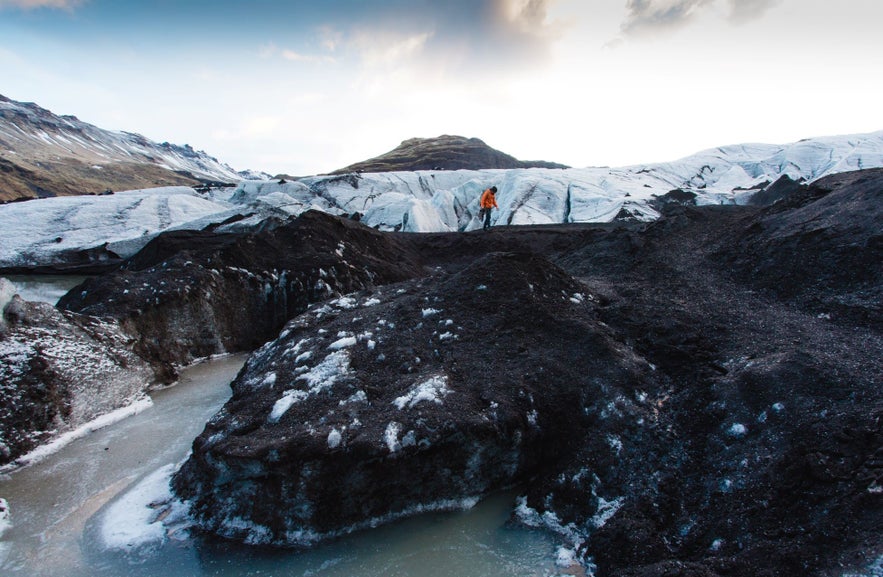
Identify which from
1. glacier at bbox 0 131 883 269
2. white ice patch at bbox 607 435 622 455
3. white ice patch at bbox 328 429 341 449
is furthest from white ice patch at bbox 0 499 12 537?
glacier at bbox 0 131 883 269

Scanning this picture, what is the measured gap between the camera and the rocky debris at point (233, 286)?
825 cm

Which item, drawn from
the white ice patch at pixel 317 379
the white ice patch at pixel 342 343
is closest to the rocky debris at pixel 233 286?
the white ice patch at pixel 342 343

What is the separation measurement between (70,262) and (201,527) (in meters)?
18.5

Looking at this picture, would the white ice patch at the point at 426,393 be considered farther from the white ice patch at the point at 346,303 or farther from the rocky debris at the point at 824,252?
the rocky debris at the point at 824,252

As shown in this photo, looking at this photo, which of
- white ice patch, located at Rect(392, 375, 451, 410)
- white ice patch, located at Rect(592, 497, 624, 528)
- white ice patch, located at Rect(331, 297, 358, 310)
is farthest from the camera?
white ice patch, located at Rect(331, 297, 358, 310)

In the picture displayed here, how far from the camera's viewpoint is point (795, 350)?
4.55 metres

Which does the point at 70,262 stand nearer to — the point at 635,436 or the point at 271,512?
the point at 271,512

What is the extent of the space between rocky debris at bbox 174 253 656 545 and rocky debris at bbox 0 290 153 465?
7.90ft

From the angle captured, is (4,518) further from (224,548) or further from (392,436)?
(392,436)

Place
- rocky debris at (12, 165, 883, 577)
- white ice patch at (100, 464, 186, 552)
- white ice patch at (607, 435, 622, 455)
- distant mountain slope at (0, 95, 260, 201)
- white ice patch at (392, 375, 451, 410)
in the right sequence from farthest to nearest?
1. distant mountain slope at (0, 95, 260, 201)
2. white ice patch at (392, 375, 451, 410)
3. white ice patch at (607, 435, 622, 455)
4. white ice patch at (100, 464, 186, 552)
5. rocky debris at (12, 165, 883, 577)

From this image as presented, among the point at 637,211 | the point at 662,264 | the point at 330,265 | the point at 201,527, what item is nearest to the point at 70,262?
the point at 330,265

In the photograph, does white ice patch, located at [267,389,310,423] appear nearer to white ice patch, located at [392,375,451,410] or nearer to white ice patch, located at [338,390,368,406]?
white ice patch, located at [338,390,368,406]

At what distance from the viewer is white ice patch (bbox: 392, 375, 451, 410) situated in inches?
174

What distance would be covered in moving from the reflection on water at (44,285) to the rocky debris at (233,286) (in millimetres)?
3211
